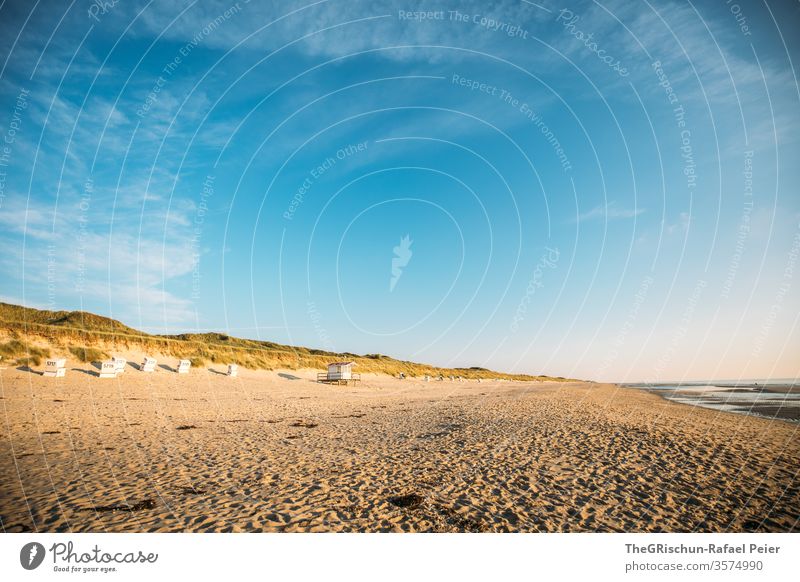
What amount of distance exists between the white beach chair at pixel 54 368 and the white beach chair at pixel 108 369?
2.38 metres

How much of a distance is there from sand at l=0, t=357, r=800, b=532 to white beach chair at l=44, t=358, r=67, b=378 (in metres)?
6.77

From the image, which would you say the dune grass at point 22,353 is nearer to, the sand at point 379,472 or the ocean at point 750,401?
the sand at point 379,472

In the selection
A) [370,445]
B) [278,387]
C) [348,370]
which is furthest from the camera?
[348,370]

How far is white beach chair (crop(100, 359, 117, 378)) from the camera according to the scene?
29.0m

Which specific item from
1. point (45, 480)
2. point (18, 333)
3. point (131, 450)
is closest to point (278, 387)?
point (18, 333)

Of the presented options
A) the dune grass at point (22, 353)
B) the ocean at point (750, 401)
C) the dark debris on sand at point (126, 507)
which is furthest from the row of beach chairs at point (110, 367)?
the ocean at point (750, 401)

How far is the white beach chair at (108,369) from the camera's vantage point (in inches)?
1141

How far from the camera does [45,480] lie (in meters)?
9.36

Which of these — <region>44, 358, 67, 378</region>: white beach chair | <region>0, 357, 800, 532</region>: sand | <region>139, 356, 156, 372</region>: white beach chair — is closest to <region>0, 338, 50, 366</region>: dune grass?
<region>44, 358, 67, 378</region>: white beach chair

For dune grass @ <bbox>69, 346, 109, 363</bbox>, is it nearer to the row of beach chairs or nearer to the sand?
the row of beach chairs

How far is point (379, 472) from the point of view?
10.5 metres

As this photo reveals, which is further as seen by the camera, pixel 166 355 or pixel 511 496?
pixel 166 355
